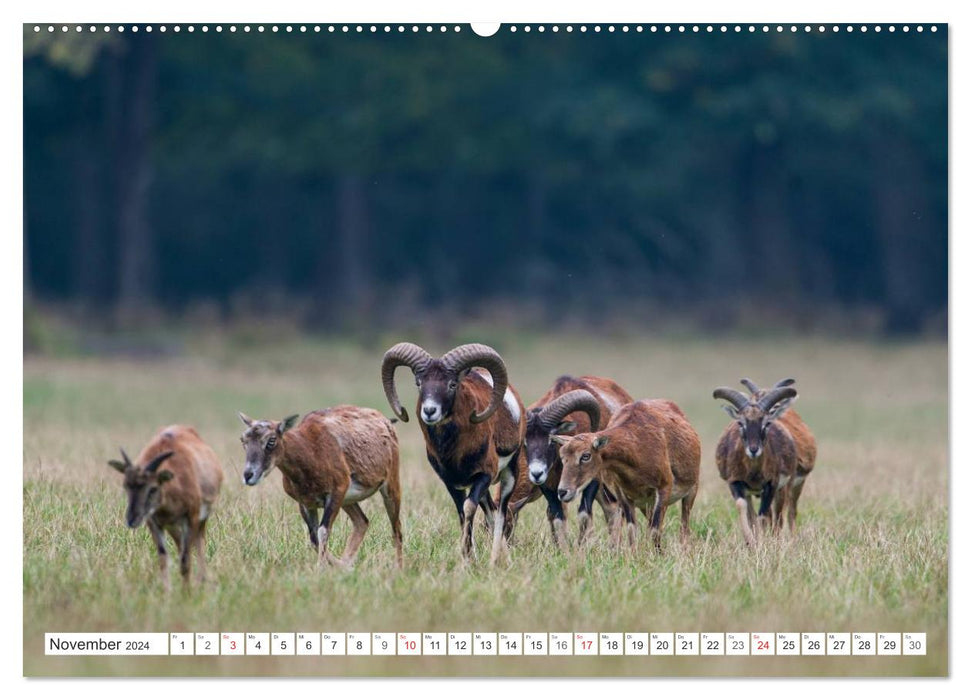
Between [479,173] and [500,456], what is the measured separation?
32.7 m

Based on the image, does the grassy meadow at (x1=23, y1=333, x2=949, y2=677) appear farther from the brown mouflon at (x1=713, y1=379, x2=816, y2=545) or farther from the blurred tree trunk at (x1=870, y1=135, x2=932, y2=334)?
the blurred tree trunk at (x1=870, y1=135, x2=932, y2=334)

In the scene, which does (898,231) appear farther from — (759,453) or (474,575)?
(474,575)

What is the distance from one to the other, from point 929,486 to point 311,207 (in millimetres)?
36033

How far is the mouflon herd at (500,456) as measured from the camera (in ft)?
35.7

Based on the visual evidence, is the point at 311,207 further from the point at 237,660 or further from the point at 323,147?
the point at 237,660

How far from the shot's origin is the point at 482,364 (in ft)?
39.1

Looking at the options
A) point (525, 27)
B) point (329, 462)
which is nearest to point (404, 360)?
point (329, 462)

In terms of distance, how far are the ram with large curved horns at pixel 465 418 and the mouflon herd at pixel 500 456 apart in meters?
0.01

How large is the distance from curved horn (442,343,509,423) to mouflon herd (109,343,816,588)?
0.04 feet

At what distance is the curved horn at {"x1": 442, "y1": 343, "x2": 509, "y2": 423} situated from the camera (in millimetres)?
11789

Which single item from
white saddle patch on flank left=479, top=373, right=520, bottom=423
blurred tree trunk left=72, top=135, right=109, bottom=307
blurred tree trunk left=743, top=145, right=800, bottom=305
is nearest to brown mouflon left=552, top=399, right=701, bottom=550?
white saddle patch on flank left=479, top=373, right=520, bottom=423

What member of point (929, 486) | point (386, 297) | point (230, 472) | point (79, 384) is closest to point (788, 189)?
point (386, 297)

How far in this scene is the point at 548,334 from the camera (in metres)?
38.7

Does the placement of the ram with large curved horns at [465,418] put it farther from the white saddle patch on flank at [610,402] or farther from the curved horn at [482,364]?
the white saddle patch on flank at [610,402]
